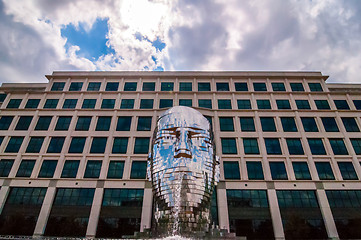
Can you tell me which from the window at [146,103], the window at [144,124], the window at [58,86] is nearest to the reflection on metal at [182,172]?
the window at [144,124]

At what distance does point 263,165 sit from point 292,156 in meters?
3.75

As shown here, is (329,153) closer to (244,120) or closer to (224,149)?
(244,120)

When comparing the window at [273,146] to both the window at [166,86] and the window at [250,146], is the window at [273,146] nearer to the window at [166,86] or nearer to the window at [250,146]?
the window at [250,146]

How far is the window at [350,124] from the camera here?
2666 cm

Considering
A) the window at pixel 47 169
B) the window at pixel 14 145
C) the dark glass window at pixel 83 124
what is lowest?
the window at pixel 47 169

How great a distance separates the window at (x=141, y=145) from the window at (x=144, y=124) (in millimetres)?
1413

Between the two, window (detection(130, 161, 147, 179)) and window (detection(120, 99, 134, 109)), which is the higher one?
window (detection(120, 99, 134, 109))

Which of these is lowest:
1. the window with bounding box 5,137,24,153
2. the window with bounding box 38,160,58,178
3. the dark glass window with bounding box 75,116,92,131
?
the window with bounding box 38,160,58,178

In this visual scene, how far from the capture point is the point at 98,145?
26.0 m

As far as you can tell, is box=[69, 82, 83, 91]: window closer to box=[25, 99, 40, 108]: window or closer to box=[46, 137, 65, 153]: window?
box=[25, 99, 40, 108]: window

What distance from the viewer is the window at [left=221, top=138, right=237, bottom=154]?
25328 mm

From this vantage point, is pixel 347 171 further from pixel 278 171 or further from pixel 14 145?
pixel 14 145

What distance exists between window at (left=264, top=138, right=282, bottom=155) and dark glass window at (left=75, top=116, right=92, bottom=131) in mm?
23098

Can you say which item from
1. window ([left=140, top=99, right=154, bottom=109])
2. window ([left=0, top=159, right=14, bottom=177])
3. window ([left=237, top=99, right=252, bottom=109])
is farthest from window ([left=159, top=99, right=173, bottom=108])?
window ([left=0, top=159, right=14, bottom=177])
